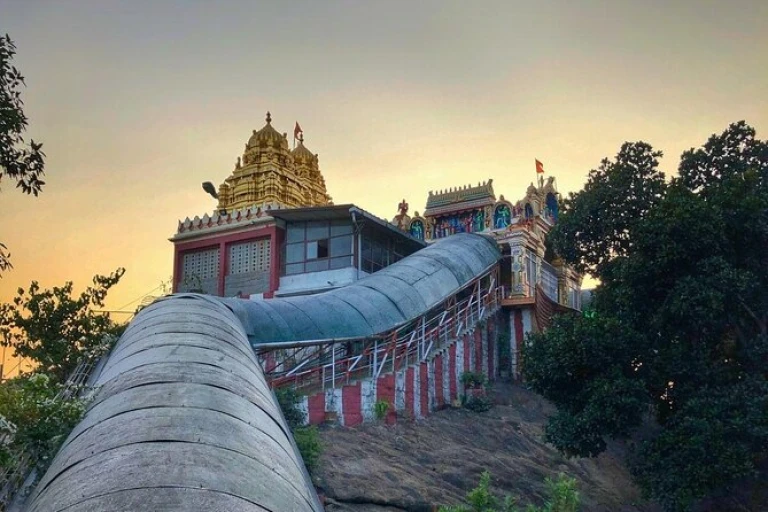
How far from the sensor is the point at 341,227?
27.1 meters

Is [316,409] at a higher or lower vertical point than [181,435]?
higher

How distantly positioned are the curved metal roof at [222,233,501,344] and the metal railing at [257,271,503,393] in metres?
0.34

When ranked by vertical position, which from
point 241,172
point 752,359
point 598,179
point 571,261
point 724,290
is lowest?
point 752,359

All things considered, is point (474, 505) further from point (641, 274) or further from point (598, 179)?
point (598, 179)

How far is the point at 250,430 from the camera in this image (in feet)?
19.5

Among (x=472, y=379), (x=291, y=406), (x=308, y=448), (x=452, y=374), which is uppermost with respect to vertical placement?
(x=452, y=374)

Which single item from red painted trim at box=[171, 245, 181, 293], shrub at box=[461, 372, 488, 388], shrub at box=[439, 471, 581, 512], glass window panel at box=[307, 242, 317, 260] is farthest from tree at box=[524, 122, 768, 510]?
red painted trim at box=[171, 245, 181, 293]

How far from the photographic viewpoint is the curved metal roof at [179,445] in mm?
4434

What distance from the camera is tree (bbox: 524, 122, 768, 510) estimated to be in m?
15.3

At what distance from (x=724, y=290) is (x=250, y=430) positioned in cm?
1268

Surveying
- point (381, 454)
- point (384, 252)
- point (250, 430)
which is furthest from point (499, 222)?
point (250, 430)

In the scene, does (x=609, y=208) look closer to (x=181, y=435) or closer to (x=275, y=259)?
(x=275, y=259)

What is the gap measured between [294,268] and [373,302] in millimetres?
7648

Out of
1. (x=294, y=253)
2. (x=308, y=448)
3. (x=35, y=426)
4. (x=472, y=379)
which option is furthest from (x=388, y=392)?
(x=35, y=426)
